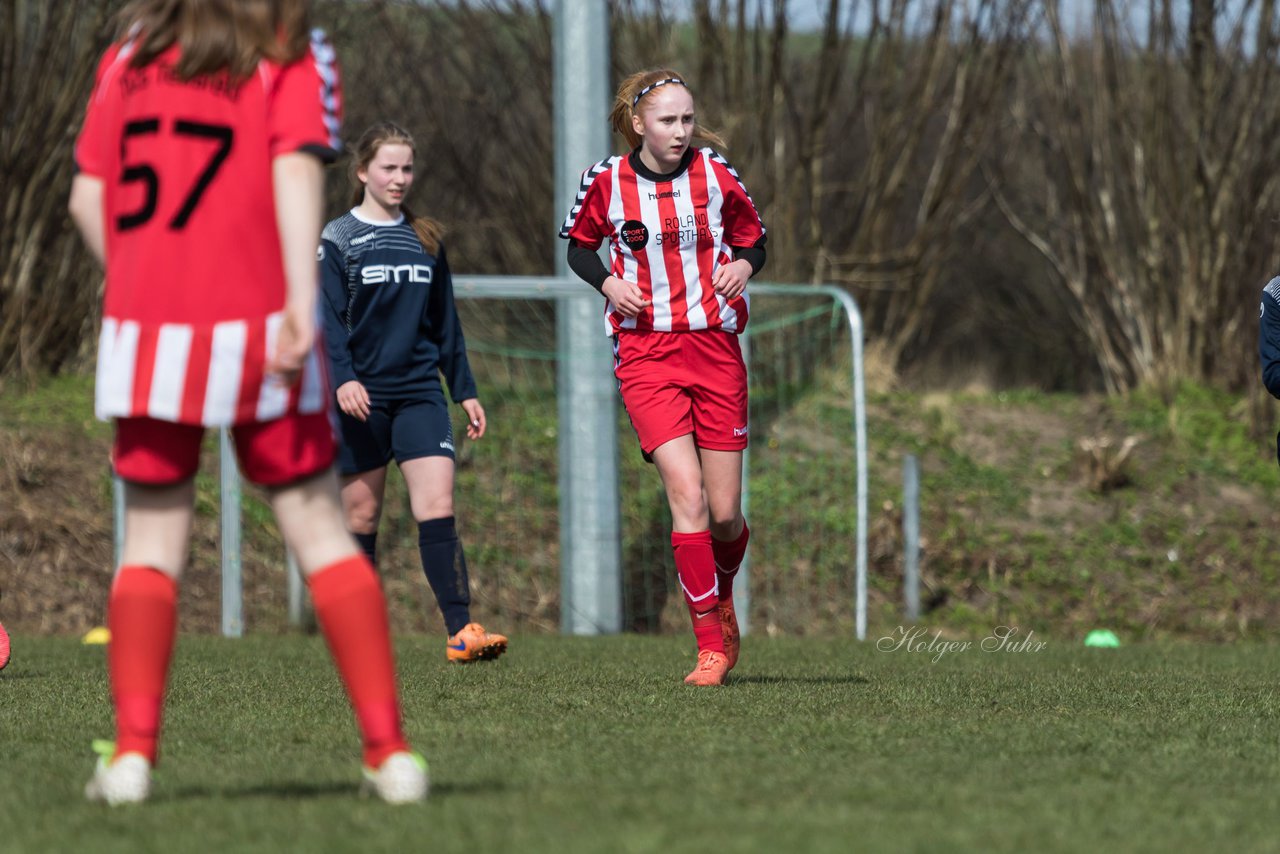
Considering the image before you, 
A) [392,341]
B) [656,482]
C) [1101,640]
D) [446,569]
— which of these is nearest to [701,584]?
[446,569]

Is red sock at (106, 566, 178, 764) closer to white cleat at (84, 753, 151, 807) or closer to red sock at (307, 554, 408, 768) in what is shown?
white cleat at (84, 753, 151, 807)

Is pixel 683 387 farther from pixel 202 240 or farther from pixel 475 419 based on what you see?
pixel 202 240

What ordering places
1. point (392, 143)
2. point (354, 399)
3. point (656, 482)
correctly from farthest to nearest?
point (656, 482) → point (392, 143) → point (354, 399)

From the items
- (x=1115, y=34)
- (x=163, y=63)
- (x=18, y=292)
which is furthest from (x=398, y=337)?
(x=1115, y=34)

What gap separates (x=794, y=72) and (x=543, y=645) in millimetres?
6945

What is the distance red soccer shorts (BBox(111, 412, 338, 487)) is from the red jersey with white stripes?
4 centimetres

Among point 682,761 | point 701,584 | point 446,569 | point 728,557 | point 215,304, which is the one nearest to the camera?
point 215,304

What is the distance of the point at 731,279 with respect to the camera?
18.5 feet

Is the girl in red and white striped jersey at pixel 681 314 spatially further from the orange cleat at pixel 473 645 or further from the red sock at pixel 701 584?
the orange cleat at pixel 473 645

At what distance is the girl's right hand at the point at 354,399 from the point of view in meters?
6.25

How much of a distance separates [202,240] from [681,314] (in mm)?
2761

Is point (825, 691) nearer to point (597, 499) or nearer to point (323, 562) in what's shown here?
point (323, 562)

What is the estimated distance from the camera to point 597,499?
10.3 metres

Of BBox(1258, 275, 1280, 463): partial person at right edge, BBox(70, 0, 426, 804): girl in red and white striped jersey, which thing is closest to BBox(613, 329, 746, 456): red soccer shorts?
BBox(1258, 275, 1280, 463): partial person at right edge
